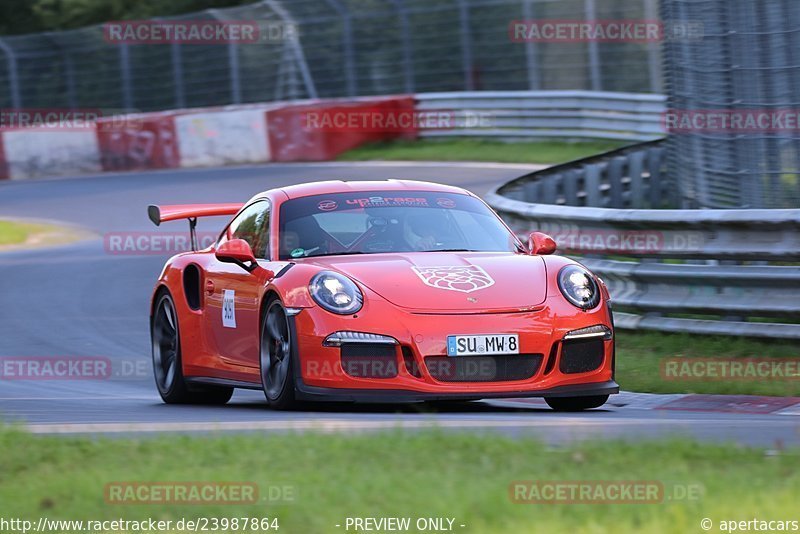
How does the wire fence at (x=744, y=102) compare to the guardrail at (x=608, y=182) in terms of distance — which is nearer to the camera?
the wire fence at (x=744, y=102)

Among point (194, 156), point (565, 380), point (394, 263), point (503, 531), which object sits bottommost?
point (194, 156)

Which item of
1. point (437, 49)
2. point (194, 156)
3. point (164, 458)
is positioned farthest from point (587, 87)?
point (164, 458)

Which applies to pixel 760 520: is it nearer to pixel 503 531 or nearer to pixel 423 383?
pixel 503 531

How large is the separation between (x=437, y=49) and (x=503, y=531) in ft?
80.3

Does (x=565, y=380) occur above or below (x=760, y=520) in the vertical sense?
below

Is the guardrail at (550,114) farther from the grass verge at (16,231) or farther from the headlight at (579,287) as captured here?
the headlight at (579,287)

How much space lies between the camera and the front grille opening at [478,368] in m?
7.28

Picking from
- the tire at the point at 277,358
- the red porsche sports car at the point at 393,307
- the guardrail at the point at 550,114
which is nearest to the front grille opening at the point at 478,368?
the red porsche sports car at the point at 393,307

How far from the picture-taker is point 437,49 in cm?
2811

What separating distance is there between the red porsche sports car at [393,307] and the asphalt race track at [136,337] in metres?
0.20

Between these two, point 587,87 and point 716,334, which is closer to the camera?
point 716,334

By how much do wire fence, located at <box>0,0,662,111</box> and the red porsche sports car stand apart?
16189 mm

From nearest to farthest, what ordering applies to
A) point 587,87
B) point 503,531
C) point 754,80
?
point 503,531, point 754,80, point 587,87

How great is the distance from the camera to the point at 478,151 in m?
25.5
